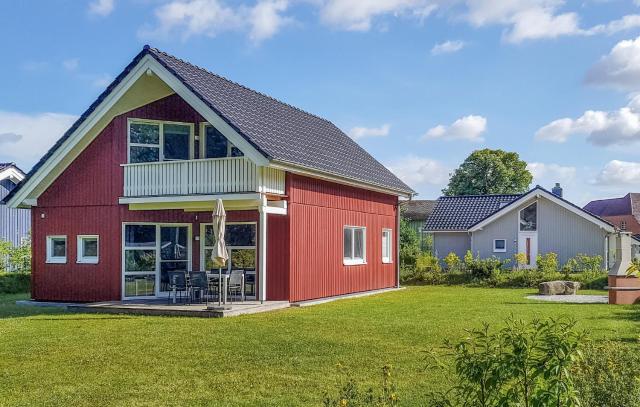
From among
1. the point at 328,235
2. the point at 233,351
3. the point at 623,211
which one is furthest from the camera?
the point at 623,211

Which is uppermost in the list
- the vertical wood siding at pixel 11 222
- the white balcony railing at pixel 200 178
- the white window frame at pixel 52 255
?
the white balcony railing at pixel 200 178

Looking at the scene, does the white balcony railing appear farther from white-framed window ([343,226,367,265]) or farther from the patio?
white-framed window ([343,226,367,265])

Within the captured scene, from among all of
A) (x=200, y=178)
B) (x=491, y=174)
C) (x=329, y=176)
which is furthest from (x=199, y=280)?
(x=491, y=174)

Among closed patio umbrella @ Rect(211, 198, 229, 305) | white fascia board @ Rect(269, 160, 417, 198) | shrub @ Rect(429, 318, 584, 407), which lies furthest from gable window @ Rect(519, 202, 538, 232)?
shrub @ Rect(429, 318, 584, 407)

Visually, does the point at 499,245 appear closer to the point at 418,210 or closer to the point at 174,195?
the point at 174,195

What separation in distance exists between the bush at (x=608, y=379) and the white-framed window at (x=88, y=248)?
14.7m

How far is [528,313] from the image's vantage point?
1482cm

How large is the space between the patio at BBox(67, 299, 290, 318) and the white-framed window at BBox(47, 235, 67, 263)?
284 centimetres

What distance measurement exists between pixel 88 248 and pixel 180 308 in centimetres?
485

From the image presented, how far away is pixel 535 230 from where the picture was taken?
31.9 meters

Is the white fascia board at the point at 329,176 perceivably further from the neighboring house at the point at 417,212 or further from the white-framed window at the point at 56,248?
the neighboring house at the point at 417,212

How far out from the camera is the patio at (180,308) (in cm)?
1436

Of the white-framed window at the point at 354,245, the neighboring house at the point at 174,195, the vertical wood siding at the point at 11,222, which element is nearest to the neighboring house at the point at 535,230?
the white-framed window at the point at 354,245

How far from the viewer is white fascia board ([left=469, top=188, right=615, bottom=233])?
3027 centimetres
